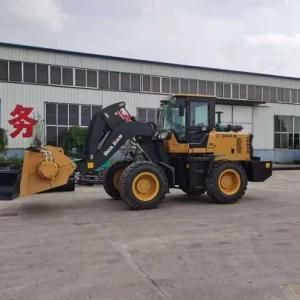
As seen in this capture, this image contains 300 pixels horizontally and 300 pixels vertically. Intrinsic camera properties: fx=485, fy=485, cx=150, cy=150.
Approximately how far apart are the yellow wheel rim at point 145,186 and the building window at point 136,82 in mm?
22424

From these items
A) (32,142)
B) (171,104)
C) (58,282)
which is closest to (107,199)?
(171,104)

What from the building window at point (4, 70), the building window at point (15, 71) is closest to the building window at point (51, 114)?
the building window at point (15, 71)

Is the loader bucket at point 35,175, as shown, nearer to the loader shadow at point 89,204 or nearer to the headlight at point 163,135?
the loader shadow at point 89,204

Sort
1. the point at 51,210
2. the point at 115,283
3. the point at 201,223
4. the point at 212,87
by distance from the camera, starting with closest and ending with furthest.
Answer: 1. the point at 115,283
2. the point at 201,223
3. the point at 51,210
4. the point at 212,87

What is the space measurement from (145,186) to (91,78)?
2148 centimetres

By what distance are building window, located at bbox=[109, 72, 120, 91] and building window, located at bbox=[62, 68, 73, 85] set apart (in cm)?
282

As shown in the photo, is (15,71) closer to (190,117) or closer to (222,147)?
(190,117)

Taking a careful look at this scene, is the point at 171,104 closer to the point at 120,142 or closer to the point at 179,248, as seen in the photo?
the point at 120,142

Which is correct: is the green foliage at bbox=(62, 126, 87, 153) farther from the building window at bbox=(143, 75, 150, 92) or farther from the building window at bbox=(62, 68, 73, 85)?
the building window at bbox=(143, 75, 150, 92)

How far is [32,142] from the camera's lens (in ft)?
97.2

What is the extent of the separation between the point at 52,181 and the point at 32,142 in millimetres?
18852

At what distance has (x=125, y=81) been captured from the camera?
3384 centimetres

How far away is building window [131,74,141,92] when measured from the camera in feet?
112

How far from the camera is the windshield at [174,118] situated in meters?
13.5
